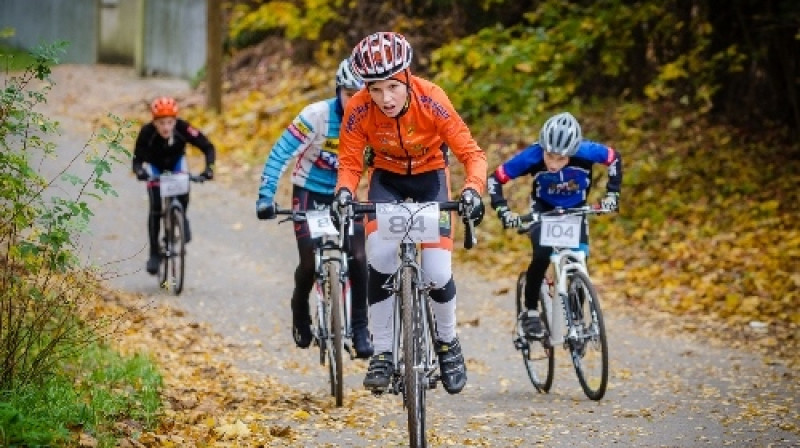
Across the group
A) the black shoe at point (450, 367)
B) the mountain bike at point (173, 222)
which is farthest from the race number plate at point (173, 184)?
the black shoe at point (450, 367)

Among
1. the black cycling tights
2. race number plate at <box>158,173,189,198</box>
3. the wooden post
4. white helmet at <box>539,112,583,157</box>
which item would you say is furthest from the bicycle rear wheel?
the wooden post

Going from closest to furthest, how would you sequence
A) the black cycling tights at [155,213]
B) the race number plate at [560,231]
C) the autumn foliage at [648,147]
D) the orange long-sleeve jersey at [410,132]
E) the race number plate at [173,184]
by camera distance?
the orange long-sleeve jersey at [410,132] → the race number plate at [560,231] → the race number plate at [173,184] → the autumn foliage at [648,147] → the black cycling tights at [155,213]

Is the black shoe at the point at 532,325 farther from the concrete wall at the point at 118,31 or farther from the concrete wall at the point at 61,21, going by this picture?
the concrete wall at the point at 61,21

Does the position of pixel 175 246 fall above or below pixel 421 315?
above

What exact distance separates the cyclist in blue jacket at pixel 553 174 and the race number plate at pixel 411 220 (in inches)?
77.0

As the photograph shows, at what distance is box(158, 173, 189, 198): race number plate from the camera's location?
12.0 m

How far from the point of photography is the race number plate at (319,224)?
7.68m

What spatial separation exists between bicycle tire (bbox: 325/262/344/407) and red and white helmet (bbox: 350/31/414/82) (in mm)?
2076

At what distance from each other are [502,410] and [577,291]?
1.04m

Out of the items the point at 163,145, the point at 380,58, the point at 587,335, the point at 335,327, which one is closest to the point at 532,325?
the point at 587,335

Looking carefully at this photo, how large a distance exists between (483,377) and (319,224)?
2215mm

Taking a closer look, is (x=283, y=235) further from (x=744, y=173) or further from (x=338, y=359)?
(x=338, y=359)

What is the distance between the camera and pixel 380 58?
6055 millimetres

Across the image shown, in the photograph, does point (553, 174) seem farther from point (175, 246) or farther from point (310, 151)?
point (175, 246)
